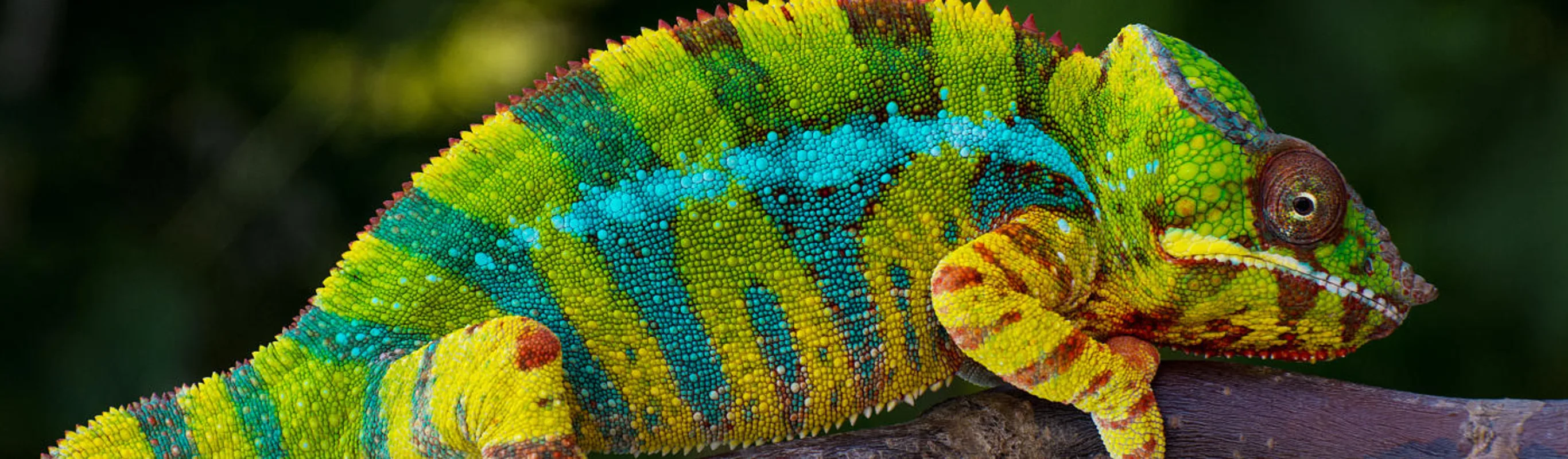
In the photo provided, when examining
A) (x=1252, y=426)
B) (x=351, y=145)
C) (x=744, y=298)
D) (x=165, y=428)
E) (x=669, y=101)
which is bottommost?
(x=1252, y=426)

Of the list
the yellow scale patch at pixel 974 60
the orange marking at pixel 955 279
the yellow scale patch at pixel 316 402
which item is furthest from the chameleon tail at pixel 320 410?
the yellow scale patch at pixel 974 60

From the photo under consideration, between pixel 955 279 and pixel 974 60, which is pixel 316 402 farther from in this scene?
pixel 974 60

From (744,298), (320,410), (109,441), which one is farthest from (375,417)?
(744,298)

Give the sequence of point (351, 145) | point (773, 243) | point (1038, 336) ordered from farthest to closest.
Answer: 1. point (351, 145)
2. point (773, 243)
3. point (1038, 336)

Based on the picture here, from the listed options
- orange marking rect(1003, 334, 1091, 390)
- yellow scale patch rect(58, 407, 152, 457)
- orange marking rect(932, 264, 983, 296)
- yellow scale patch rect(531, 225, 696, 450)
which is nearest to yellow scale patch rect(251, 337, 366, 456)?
yellow scale patch rect(58, 407, 152, 457)

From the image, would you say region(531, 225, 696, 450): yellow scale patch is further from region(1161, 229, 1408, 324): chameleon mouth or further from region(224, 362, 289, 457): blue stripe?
region(1161, 229, 1408, 324): chameleon mouth

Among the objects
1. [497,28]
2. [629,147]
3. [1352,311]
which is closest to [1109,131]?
[1352,311]

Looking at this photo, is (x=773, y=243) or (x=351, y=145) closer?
(x=773, y=243)
